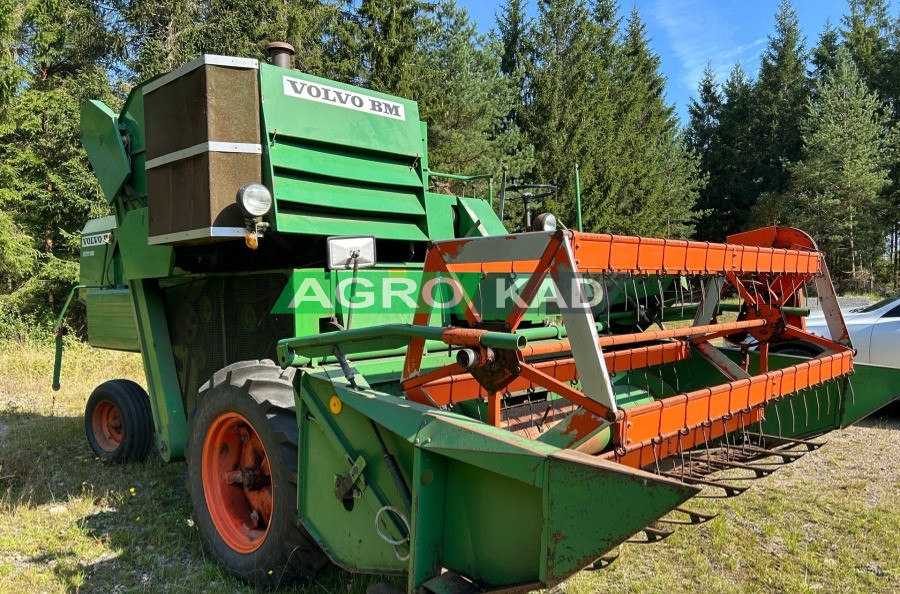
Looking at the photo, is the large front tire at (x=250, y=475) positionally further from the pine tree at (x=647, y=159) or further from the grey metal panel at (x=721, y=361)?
the pine tree at (x=647, y=159)

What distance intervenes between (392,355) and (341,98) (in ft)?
5.36

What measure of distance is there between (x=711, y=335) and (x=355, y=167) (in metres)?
2.45

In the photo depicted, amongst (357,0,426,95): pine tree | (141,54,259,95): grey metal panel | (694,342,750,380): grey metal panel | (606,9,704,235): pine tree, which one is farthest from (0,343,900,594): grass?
(606,9,704,235): pine tree

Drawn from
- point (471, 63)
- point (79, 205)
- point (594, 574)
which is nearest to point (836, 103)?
point (471, 63)

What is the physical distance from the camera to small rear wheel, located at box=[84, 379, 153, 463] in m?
4.86

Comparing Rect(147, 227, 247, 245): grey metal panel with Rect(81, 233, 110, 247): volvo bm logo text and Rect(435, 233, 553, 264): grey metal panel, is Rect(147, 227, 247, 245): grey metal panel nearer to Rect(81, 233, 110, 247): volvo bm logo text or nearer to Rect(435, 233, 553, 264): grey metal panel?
Rect(435, 233, 553, 264): grey metal panel

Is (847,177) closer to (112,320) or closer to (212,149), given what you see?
(112,320)

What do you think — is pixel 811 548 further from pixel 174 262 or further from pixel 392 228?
pixel 174 262

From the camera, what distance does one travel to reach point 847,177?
26781 millimetres

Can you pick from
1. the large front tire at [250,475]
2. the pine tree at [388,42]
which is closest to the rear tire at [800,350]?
the large front tire at [250,475]

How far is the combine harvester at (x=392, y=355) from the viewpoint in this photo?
7.07ft

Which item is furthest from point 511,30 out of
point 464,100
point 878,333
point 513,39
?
point 878,333

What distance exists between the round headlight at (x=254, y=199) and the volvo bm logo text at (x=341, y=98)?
2.39 feet

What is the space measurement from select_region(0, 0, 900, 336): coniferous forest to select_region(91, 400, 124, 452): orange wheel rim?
10.3m
